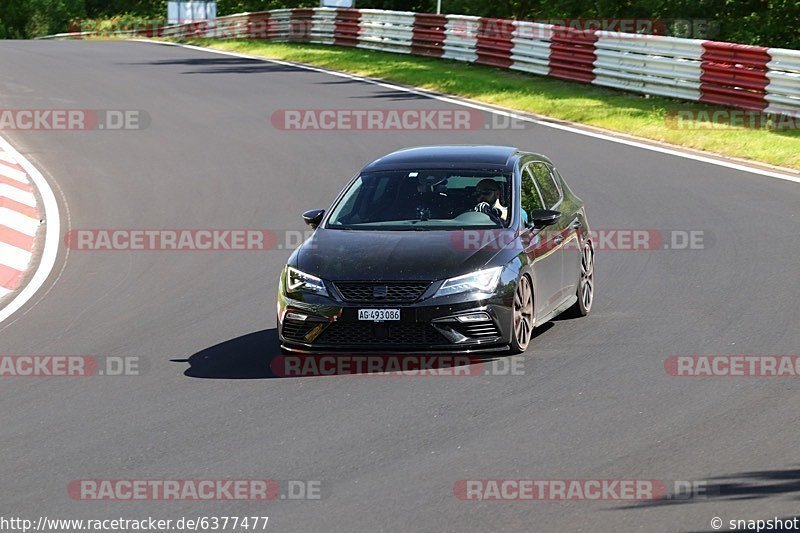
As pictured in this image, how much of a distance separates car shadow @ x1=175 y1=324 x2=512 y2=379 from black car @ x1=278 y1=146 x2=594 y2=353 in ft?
0.52

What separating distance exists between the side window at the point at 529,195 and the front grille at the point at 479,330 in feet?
5.12

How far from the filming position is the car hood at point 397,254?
10625 mm

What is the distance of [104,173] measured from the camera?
21.3 m

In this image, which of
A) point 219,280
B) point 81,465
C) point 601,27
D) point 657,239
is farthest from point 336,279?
point 601,27

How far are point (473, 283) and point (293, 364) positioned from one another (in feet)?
5.03

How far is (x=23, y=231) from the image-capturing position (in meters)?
17.1

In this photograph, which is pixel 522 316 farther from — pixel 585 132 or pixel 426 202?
pixel 585 132

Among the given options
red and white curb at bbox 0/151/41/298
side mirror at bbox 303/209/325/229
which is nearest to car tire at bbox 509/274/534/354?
side mirror at bbox 303/209/325/229

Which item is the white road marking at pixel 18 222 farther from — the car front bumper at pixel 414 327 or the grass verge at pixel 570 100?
the grass verge at pixel 570 100

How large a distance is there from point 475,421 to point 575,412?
2.24 ft

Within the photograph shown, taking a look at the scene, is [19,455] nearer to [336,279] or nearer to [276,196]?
[336,279]

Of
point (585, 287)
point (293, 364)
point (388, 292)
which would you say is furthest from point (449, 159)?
point (293, 364)

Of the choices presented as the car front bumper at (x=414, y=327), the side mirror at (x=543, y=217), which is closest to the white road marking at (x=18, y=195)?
the car front bumper at (x=414, y=327)

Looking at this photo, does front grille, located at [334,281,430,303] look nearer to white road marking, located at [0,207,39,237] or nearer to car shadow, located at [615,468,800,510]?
car shadow, located at [615,468,800,510]
